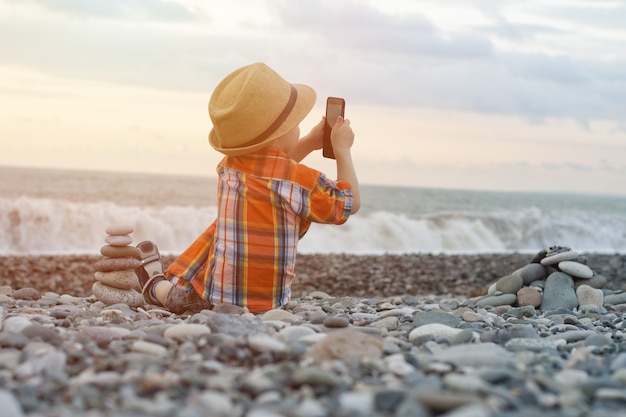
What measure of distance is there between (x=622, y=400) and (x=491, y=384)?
1.69 ft

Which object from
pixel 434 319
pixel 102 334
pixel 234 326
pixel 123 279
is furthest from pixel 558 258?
pixel 102 334

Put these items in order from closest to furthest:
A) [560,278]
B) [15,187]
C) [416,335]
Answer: [416,335]
[560,278]
[15,187]

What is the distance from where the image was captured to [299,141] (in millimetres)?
5254

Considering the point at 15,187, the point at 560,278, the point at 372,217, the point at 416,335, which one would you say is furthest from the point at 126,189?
the point at 416,335

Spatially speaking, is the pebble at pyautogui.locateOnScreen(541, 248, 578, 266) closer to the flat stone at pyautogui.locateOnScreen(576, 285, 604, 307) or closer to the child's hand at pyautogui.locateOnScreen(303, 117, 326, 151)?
the flat stone at pyautogui.locateOnScreen(576, 285, 604, 307)

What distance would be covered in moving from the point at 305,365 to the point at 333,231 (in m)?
14.9

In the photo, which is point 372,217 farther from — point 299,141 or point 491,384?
point 491,384

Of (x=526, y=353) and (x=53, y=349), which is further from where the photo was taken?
(x=526, y=353)

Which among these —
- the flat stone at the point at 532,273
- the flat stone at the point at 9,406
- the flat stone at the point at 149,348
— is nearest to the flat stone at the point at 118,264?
the flat stone at the point at 149,348

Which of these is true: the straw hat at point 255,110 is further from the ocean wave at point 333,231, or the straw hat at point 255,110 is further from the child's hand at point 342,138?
the ocean wave at point 333,231

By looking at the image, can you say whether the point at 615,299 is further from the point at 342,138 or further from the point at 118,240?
the point at 118,240

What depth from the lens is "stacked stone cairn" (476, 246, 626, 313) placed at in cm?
637

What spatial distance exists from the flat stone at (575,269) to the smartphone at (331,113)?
109 inches

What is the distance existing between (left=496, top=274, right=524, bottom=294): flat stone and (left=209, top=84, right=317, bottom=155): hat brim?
2.82 m
